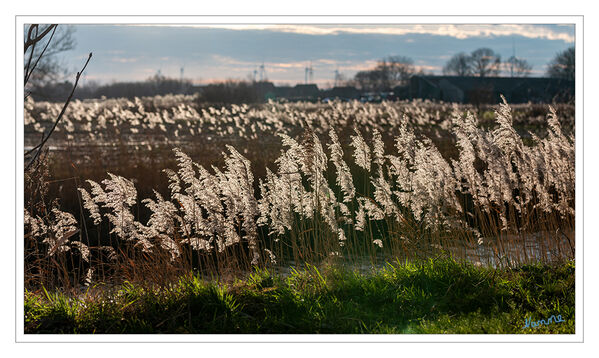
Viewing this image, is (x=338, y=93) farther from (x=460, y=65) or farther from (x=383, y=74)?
(x=460, y=65)

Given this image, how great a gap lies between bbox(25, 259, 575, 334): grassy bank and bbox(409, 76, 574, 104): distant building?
1995mm

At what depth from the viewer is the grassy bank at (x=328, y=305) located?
3.94m

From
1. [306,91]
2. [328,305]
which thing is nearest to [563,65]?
[328,305]

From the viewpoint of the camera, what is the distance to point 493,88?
17.7 m

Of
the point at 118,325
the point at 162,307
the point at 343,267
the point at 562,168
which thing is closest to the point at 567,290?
the point at 562,168

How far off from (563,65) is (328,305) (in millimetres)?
6937

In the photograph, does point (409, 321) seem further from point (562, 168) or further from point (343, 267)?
point (562, 168)

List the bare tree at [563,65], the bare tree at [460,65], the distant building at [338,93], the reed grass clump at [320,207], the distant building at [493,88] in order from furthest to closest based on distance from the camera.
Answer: the distant building at [338,93], the bare tree at [460,65], the distant building at [493,88], the bare tree at [563,65], the reed grass clump at [320,207]

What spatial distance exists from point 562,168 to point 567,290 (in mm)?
1423

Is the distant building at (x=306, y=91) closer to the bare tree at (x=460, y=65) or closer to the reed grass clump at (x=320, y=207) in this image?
the bare tree at (x=460, y=65)

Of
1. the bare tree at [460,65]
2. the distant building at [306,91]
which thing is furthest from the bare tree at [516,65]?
the distant building at [306,91]

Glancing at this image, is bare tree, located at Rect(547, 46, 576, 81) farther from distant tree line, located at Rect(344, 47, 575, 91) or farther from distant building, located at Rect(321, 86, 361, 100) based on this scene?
distant building, located at Rect(321, 86, 361, 100)

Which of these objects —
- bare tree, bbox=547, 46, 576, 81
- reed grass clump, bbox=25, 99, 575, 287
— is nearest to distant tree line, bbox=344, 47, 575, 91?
bare tree, bbox=547, 46, 576, 81

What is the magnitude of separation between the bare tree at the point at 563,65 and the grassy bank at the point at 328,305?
4.03 meters
